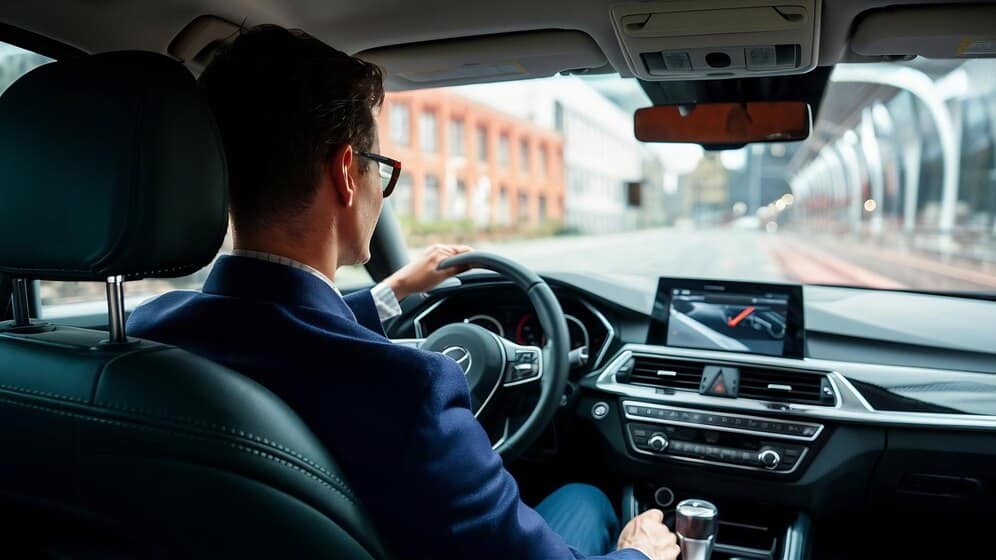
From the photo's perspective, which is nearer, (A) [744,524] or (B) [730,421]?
(B) [730,421]

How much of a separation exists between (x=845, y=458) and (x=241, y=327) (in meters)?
2.35

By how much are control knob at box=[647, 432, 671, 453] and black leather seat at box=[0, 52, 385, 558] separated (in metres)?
1.98

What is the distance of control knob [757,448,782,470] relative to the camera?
2936 mm

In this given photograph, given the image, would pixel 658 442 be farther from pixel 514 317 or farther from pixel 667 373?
pixel 514 317

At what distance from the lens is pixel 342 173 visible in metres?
1.48

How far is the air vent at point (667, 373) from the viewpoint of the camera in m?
3.14

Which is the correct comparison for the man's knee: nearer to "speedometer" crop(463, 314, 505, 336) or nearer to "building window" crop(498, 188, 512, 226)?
"speedometer" crop(463, 314, 505, 336)

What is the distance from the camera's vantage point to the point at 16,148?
1.34m

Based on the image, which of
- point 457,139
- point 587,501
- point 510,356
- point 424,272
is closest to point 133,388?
point 424,272

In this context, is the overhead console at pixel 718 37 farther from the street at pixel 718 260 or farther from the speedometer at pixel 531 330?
the speedometer at pixel 531 330

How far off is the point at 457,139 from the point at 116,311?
27.7 ft

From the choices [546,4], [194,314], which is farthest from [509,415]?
[194,314]

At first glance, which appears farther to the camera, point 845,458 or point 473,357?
point 845,458

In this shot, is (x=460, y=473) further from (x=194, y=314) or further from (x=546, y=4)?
(x=546, y=4)
